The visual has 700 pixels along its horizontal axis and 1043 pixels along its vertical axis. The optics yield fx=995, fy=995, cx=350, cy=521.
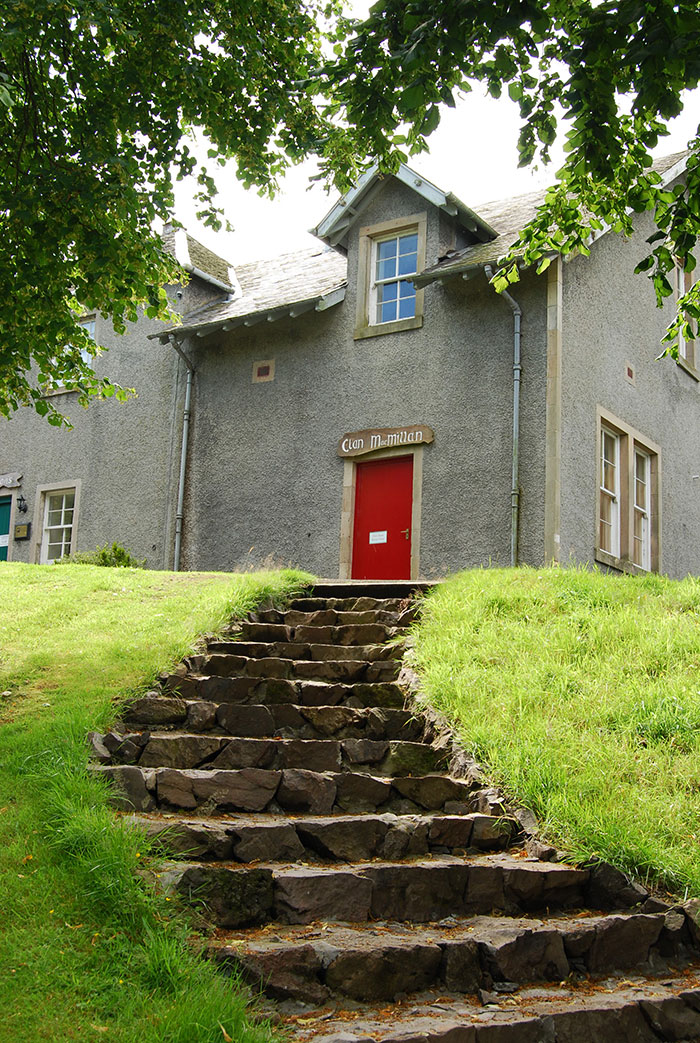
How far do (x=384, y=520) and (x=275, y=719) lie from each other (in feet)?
23.0

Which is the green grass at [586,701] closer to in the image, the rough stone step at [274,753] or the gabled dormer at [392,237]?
the rough stone step at [274,753]

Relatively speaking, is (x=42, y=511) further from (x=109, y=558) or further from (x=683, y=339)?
(x=683, y=339)

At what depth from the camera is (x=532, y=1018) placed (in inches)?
163

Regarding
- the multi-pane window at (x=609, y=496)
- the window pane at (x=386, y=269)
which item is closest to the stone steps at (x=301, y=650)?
the multi-pane window at (x=609, y=496)

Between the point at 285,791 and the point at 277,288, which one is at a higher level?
the point at 277,288

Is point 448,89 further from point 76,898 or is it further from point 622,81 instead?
point 76,898

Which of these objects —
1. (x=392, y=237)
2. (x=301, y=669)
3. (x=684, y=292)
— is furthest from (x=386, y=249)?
(x=301, y=669)

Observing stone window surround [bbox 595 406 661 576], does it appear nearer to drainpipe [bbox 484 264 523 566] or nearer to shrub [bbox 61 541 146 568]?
drainpipe [bbox 484 264 523 566]

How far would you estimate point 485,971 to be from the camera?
462 cm

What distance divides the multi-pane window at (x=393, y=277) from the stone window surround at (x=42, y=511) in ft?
20.7

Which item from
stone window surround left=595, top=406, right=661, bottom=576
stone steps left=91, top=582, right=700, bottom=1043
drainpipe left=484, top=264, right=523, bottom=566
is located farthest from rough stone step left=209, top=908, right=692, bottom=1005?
stone window surround left=595, top=406, right=661, bottom=576

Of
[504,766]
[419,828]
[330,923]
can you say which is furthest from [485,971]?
[504,766]

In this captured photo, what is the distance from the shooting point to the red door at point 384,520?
533 inches

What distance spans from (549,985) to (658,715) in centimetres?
242
